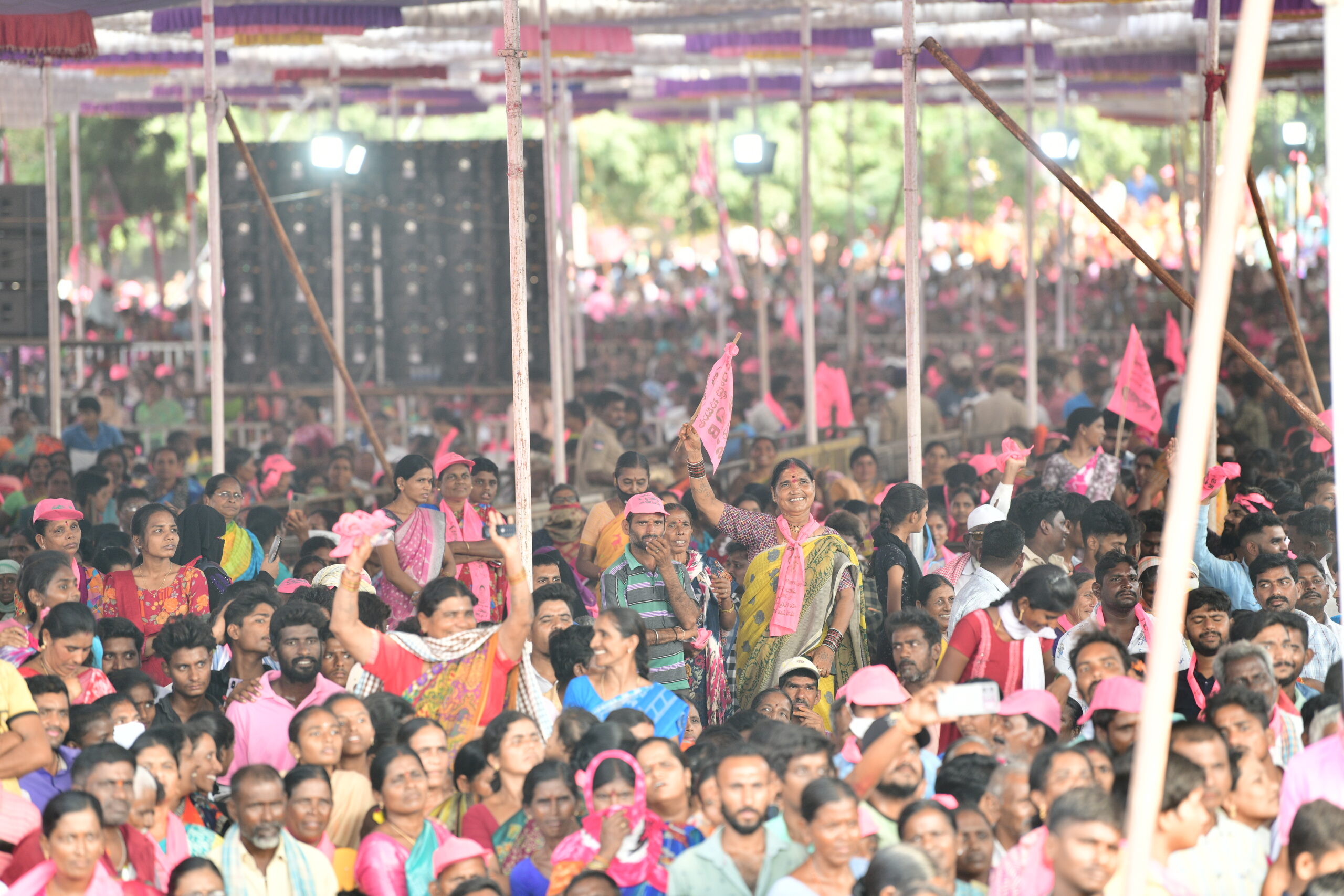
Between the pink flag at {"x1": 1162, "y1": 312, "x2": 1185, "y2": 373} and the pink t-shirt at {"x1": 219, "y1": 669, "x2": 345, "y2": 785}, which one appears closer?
the pink t-shirt at {"x1": 219, "y1": 669, "x2": 345, "y2": 785}

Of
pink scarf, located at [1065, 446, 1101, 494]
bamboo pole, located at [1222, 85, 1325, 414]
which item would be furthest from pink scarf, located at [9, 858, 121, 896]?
pink scarf, located at [1065, 446, 1101, 494]

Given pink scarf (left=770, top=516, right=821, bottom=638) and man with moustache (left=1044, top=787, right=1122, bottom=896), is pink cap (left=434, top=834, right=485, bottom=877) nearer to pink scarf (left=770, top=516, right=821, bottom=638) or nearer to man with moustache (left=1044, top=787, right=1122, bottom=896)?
man with moustache (left=1044, top=787, right=1122, bottom=896)

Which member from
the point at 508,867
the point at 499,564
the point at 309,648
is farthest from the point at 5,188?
the point at 508,867

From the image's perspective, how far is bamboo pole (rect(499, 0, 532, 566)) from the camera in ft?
22.4

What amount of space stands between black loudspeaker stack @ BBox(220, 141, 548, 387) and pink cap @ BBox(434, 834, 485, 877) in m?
10.4

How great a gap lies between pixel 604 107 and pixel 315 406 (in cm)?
969

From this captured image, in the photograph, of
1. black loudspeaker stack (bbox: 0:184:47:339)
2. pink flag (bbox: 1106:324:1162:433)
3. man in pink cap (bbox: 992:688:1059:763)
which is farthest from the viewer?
black loudspeaker stack (bbox: 0:184:47:339)

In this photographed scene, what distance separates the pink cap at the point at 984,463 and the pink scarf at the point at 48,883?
5693 millimetres

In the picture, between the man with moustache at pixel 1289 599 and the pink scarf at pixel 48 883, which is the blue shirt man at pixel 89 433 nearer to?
the man with moustache at pixel 1289 599

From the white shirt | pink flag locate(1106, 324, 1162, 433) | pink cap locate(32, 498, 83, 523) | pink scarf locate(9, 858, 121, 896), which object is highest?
pink flag locate(1106, 324, 1162, 433)

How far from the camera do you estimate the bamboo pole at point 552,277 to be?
10469 mm

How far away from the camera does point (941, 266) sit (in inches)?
1578

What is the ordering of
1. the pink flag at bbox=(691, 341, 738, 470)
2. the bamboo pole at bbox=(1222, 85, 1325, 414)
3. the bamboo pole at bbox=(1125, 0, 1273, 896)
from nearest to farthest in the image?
1. the bamboo pole at bbox=(1125, 0, 1273, 896)
2. the pink flag at bbox=(691, 341, 738, 470)
3. the bamboo pole at bbox=(1222, 85, 1325, 414)

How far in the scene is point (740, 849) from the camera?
500 centimetres
